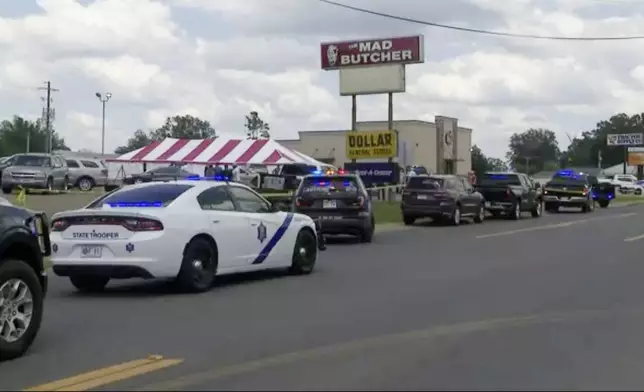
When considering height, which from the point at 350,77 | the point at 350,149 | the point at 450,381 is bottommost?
the point at 450,381

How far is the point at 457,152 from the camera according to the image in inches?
3570

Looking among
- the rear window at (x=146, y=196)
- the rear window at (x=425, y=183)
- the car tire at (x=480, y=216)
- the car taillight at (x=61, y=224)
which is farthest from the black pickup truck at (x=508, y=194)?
the car taillight at (x=61, y=224)

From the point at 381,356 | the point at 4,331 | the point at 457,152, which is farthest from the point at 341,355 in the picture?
the point at 457,152

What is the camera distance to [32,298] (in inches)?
354

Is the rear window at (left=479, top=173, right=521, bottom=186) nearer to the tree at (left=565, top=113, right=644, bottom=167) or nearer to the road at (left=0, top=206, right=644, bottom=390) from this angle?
the road at (left=0, top=206, right=644, bottom=390)

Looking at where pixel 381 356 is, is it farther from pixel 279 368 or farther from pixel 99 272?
pixel 99 272

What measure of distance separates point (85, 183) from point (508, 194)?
70.2 feet

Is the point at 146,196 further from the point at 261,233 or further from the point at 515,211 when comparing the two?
the point at 515,211

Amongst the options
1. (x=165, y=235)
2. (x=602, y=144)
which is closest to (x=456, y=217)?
(x=165, y=235)

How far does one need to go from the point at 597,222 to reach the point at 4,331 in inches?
1089

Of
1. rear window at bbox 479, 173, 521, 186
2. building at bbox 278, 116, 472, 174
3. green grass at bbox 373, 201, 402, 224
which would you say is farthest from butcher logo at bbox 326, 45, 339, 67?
building at bbox 278, 116, 472, 174

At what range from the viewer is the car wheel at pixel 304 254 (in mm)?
15555

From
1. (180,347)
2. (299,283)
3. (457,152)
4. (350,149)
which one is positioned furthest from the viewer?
(457,152)

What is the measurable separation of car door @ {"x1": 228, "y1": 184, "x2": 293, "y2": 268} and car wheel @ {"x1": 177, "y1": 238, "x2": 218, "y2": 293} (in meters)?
0.94
